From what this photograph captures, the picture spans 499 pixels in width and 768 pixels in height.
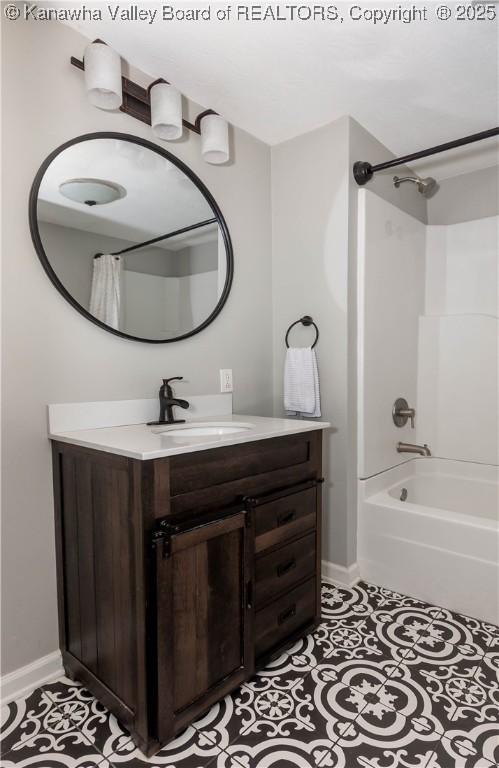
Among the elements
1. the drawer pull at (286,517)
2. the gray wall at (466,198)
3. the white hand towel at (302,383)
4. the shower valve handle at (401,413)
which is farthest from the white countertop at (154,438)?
the gray wall at (466,198)

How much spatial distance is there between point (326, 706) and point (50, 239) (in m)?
1.79

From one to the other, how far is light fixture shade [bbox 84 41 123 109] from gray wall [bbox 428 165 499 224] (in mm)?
2134

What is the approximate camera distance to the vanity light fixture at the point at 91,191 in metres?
1.58

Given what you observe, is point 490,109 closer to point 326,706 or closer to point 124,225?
point 124,225

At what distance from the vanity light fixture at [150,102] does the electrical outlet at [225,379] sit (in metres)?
0.96

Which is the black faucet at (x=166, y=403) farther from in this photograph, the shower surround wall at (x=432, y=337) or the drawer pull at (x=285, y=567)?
the shower surround wall at (x=432, y=337)

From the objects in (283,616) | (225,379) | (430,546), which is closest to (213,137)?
(225,379)

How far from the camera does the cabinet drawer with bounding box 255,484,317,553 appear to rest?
153 cm

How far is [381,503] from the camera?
224 centimetres

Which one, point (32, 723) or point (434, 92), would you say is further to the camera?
point (434, 92)

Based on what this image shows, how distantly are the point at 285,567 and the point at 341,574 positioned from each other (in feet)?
2.38

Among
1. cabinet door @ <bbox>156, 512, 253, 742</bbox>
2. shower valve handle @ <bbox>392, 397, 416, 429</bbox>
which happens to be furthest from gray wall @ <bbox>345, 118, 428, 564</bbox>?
cabinet door @ <bbox>156, 512, 253, 742</bbox>

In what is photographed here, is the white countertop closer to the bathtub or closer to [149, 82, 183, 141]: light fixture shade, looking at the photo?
the bathtub

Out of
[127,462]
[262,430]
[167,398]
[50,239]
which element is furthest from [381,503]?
[50,239]
